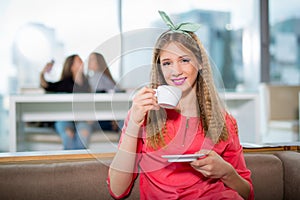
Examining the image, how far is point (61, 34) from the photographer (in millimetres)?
3486

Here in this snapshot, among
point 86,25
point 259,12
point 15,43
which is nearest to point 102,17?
point 86,25

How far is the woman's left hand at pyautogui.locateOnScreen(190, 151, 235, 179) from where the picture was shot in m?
0.97

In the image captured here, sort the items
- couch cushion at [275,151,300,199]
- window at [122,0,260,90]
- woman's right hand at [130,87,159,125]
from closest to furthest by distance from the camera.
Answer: woman's right hand at [130,87,159,125] → couch cushion at [275,151,300,199] → window at [122,0,260,90]

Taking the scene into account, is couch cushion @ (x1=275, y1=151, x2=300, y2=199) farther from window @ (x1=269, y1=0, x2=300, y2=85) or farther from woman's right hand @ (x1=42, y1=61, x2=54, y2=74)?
window @ (x1=269, y1=0, x2=300, y2=85)

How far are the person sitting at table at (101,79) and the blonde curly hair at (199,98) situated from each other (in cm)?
10

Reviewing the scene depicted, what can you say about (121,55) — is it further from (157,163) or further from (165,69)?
(157,163)

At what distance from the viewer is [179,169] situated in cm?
107

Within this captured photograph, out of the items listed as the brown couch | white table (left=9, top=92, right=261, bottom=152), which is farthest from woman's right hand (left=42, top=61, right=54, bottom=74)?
the brown couch

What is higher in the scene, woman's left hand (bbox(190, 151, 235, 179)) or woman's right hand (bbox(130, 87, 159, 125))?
woman's right hand (bbox(130, 87, 159, 125))

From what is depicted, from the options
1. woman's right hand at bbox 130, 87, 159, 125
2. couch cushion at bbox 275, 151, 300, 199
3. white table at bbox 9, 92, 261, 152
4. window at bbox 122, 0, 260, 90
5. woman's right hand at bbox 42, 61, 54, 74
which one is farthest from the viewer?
window at bbox 122, 0, 260, 90

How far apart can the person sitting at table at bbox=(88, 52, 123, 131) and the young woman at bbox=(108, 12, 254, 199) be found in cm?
5

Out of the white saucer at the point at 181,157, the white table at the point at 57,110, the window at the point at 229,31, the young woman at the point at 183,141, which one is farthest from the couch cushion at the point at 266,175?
the window at the point at 229,31

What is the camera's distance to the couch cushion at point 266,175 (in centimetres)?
121

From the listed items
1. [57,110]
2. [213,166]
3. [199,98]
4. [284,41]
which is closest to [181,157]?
[213,166]
